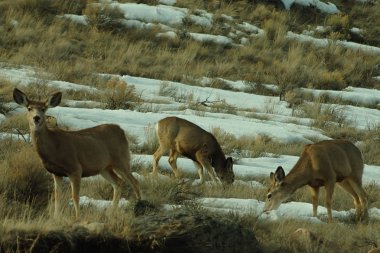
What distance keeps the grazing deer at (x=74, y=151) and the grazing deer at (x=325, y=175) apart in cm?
258

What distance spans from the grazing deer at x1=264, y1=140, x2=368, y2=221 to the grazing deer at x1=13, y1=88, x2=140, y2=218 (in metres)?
2.58

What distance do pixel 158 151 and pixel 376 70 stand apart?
652 inches

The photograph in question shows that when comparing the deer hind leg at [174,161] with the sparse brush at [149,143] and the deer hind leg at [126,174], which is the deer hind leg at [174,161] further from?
the deer hind leg at [126,174]

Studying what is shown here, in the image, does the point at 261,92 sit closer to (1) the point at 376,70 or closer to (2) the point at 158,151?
(1) the point at 376,70

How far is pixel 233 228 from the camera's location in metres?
9.51

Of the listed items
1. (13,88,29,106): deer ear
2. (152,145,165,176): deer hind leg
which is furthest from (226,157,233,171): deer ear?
(13,88,29,106): deer ear

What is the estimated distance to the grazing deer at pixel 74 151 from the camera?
1061 cm

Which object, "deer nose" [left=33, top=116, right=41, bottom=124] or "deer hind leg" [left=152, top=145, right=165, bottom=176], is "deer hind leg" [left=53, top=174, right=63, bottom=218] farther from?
"deer hind leg" [left=152, top=145, right=165, bottom=176]

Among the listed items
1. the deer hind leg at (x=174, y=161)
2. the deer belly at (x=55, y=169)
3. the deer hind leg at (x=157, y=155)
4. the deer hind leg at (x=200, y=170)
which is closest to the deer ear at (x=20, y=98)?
the deer belly at (x=55, y=169)

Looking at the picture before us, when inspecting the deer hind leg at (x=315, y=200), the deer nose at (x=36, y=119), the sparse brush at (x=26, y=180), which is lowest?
the deer hind leg at (x=315, y=200)

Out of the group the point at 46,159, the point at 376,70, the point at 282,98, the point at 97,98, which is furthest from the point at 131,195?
the point at 376,70

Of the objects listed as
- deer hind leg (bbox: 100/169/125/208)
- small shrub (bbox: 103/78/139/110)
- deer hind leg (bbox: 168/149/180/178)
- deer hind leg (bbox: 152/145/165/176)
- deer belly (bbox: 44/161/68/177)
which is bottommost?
small shrub (bbox: 103/78/139/110)

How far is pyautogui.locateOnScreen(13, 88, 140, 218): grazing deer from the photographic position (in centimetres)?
1061

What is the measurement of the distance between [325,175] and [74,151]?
5002 mm
